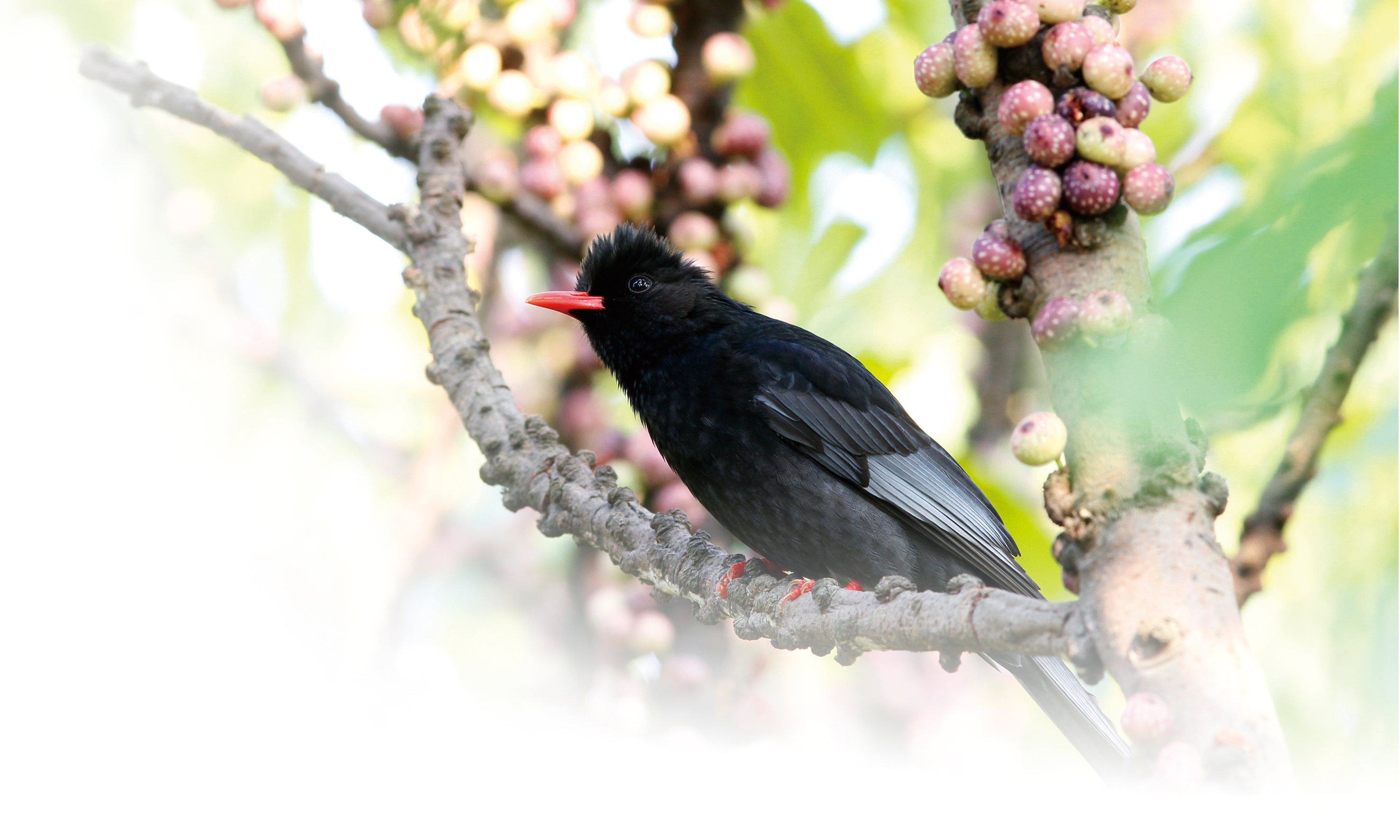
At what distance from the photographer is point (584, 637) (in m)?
4.43

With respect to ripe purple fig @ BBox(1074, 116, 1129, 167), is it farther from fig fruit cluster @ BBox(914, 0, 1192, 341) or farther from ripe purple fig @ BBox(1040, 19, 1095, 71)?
ripe purple fig @ BBox(1040, 19, 1095, 71)

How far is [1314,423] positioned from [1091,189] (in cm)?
136

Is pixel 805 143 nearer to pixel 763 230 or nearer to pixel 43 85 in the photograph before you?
pixel 763 230

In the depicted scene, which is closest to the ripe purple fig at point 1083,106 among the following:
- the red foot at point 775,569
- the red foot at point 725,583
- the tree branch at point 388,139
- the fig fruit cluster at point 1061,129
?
the fig fruit cluster at point 1061,129

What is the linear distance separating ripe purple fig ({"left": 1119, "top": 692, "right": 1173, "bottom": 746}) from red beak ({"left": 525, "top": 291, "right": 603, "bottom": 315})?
2.71 m

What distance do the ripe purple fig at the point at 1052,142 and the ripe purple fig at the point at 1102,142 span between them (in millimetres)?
20

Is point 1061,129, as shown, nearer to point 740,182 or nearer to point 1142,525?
point 1142,525

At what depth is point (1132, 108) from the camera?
6.86ft

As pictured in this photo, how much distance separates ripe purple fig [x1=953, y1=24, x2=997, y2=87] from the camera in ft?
7.11

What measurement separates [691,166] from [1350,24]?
87.0 inches

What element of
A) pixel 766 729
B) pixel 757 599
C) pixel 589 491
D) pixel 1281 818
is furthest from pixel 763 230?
pixel 1281 818

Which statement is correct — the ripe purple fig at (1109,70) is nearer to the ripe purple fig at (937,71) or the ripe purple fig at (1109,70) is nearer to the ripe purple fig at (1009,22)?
the ripe purple fig at (1009,22)

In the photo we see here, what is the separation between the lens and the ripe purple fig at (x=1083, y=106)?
80.8 inches

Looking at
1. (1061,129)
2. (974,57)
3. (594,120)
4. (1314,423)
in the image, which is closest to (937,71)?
(974,57)
